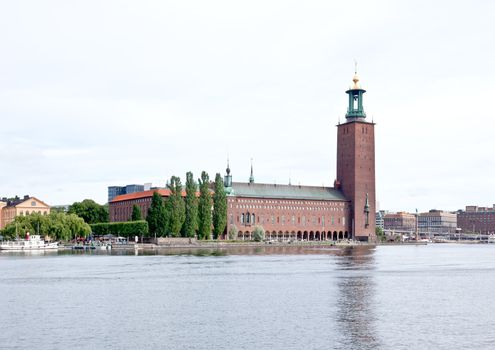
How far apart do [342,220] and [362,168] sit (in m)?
10.4

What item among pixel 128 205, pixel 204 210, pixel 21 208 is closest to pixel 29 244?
pixel 204 210

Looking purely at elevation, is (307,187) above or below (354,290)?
above

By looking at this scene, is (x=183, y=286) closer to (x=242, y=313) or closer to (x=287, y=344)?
(x=242, y=313)

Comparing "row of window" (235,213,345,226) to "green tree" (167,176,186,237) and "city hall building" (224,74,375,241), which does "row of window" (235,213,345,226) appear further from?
"green tree" (167,176,186,237)

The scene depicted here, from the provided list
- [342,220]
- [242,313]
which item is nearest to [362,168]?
[342,220]

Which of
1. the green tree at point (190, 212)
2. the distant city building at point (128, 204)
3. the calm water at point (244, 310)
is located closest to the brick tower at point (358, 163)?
the distant city building at point (128, 204)

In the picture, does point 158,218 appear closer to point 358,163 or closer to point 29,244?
point 29,244

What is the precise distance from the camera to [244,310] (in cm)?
2738

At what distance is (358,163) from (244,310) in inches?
4129

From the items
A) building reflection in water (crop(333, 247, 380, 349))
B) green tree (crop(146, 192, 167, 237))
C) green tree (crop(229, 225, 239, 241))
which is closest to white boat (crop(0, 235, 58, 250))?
green tree (crop(146, 192, 167, 237))

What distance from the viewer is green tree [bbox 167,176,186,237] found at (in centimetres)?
8862

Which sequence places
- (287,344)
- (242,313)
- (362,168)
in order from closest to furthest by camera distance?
(287,344) < (242,313) < (362,168)

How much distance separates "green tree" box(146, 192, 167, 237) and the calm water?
4387 centimetres

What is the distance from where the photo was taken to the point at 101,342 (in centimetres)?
2122
